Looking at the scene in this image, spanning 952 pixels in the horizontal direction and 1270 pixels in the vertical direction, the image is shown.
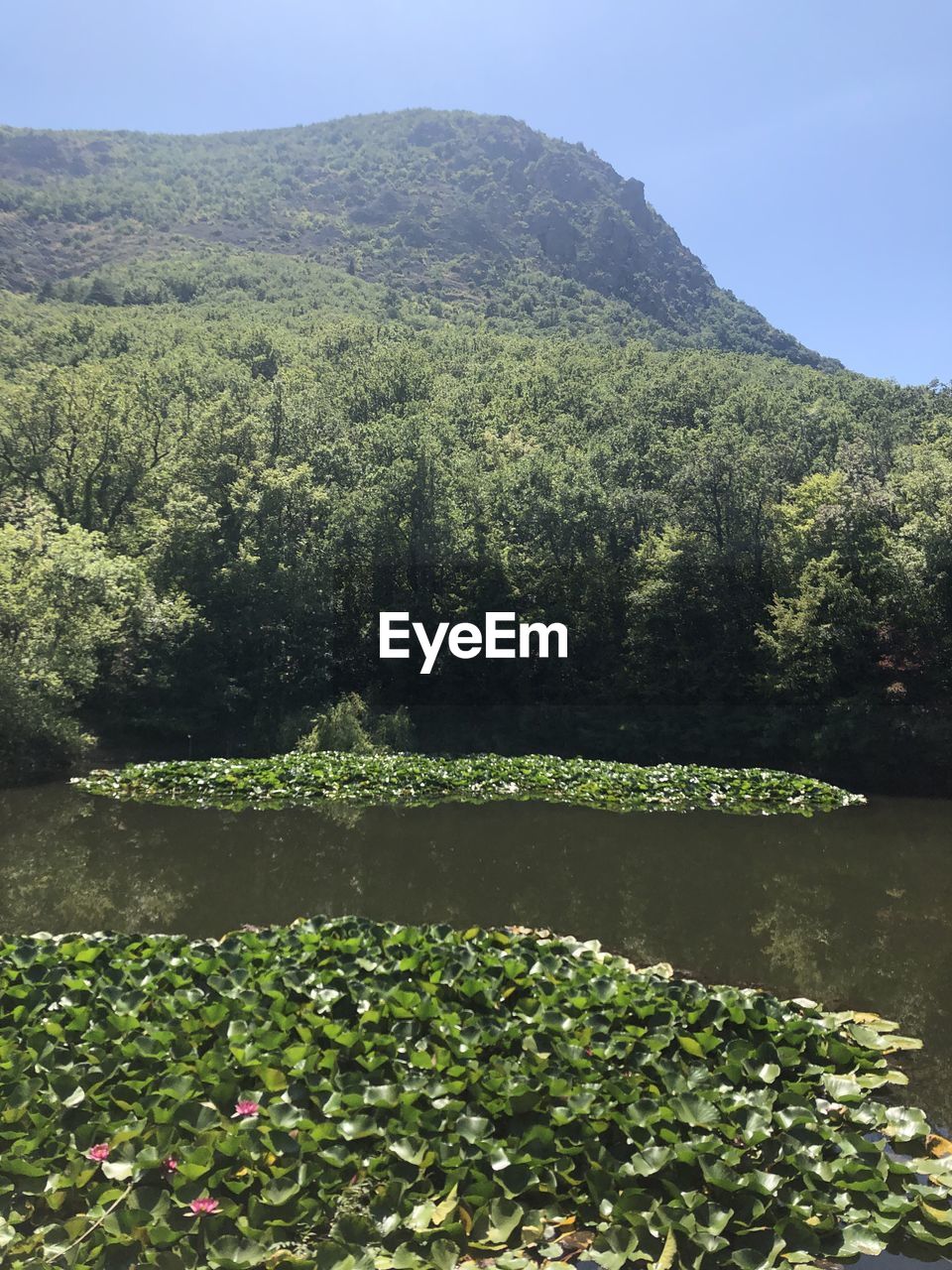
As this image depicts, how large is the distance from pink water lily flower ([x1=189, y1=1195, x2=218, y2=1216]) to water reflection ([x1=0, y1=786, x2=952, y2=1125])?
172 inches

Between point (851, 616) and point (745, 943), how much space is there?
12509 mm

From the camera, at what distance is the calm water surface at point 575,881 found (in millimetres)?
7906

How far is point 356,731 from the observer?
741 inches

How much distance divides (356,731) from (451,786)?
4.59 meters

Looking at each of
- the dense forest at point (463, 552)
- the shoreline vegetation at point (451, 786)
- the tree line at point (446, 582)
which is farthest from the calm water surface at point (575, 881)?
the dense forest at point (463, 552)

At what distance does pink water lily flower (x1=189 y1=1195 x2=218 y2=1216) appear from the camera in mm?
3783

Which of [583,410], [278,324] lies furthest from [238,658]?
[278,324]

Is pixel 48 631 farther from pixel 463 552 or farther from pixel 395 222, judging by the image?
pixel 395 222

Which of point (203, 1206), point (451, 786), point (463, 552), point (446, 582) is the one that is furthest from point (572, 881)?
point (463, 552)

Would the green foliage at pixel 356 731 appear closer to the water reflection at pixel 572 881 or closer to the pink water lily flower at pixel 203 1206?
the water reflection at pixel 572 881

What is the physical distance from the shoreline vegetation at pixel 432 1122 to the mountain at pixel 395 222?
62.3m

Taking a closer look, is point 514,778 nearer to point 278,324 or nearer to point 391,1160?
point 391,1160

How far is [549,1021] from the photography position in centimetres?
537

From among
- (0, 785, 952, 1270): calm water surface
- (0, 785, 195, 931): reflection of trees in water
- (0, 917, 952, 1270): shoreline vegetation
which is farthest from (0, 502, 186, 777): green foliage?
(0, 917, 952, 1270): shoreline vegetation
